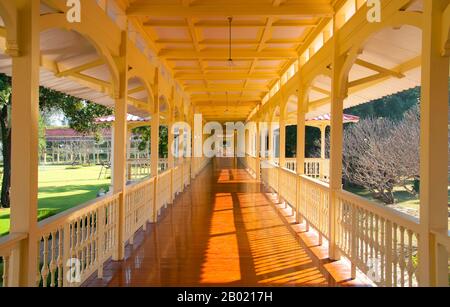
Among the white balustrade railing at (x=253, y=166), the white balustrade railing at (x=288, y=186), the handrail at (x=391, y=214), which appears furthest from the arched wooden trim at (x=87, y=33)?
the white balustrade railing at (x=253, y=166)

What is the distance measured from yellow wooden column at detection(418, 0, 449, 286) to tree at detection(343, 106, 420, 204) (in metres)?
10.8

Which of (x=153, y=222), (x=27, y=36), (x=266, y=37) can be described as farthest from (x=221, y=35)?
(x=27, y=36)

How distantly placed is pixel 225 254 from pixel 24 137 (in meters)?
3.38

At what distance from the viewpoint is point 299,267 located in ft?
15.8

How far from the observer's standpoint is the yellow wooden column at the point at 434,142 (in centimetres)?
271

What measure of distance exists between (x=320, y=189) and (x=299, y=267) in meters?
1.66

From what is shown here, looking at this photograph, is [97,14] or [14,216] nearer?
[14,216]

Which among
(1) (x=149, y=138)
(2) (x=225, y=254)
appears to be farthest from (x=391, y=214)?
(1) (x=149, y=138)

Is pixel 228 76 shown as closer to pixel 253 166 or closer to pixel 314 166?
pixel 314 166

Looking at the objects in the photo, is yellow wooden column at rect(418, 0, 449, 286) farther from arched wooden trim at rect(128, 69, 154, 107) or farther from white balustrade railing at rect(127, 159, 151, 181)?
white balustrade railing at rect(127, 159, 151, 181)

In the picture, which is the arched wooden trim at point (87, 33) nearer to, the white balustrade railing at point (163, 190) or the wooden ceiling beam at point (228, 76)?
the white balustrade railing at point (163, 190)

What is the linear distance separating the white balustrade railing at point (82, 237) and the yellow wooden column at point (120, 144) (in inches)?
0.9

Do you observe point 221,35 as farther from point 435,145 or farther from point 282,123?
point 435,145
